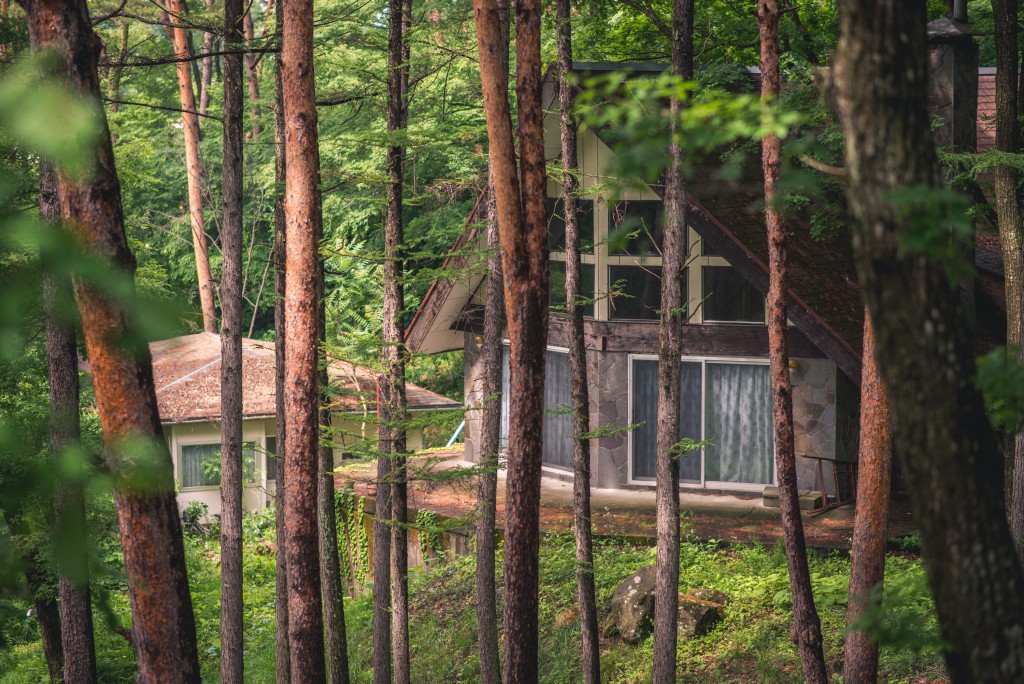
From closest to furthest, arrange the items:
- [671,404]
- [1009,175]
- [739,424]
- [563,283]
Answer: [1009,175], [671,404], [739,424], [563,283]

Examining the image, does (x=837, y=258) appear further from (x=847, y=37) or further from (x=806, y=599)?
(x=847, y=37)

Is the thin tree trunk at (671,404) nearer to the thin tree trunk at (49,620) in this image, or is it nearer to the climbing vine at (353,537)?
the thin tree trunk at (49,620)

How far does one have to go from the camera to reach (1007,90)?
37.5 feet

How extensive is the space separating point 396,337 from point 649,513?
5760 millimetres

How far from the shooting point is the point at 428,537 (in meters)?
18.2

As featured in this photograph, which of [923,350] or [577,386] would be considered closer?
[923,350]

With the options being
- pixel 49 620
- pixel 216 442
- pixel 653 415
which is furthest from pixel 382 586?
pixel 216 442

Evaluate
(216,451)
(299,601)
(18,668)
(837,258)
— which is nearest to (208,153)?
(216,451)

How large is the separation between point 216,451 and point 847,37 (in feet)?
76.2

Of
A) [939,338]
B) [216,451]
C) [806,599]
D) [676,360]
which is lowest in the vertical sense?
[216,451]

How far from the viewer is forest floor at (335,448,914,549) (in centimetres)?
1450

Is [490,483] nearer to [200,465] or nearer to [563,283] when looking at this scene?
[563,283]

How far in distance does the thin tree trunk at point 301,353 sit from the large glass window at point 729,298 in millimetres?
9279

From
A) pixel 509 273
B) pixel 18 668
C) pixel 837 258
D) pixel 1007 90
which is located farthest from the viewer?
pixel 18 668
